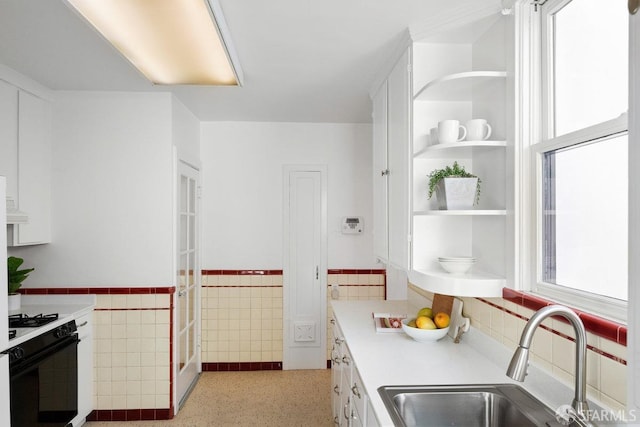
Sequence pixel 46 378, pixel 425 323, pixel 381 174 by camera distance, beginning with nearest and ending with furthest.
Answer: pixel 425 323 < pixel 46 378 < pixel 381 174

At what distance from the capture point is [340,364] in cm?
253

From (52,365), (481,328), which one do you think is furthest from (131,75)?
(481,328)

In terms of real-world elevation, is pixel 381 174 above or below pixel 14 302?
above

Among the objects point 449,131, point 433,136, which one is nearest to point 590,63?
point 449,131

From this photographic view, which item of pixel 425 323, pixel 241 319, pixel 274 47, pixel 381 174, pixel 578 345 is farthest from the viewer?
pixel 241 319

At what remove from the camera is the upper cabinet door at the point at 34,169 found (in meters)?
2.85

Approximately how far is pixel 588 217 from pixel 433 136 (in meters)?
0.86

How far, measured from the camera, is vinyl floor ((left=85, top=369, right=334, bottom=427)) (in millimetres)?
3160

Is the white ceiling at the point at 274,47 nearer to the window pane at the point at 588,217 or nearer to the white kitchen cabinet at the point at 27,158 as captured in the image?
the white kitchen cabinet at the point at 27,158

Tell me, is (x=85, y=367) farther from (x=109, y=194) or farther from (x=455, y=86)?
(x=455, y=86)

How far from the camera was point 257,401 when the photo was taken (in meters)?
3.52

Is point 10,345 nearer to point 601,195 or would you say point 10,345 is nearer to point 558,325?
point 558,325

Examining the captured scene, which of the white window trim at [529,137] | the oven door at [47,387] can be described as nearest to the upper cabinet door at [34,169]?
the oven door at [47,387]

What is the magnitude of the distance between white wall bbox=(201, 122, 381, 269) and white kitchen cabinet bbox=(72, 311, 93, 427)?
4.09 feet
